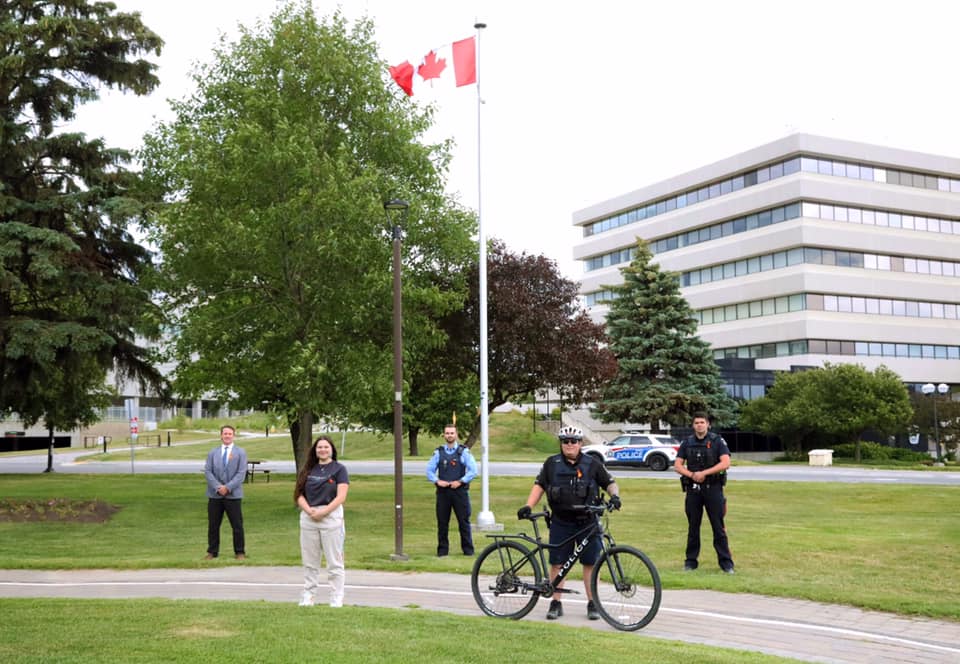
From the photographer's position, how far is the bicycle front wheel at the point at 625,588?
8.50 metres

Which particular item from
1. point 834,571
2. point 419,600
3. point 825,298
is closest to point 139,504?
point 419,600

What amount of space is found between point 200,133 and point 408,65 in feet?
19.1

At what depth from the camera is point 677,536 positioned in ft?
53.9

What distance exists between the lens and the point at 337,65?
21.8 metres

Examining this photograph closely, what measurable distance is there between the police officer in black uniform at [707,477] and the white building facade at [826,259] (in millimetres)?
51658

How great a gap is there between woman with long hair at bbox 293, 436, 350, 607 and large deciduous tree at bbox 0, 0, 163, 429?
44.1 ft

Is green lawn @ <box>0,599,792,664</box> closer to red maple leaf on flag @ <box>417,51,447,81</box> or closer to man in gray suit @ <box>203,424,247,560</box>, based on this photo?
man in gray suit @ <box>203,424,247,560</box>

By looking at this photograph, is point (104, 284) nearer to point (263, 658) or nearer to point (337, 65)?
point (337, 65)

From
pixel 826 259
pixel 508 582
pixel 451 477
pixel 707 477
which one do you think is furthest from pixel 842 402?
pixel 508 582

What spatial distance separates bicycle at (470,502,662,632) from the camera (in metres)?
8.60

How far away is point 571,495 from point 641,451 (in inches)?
1290

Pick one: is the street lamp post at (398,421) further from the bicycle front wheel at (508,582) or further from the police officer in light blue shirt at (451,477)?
the bicycle front wheel at (508,582)

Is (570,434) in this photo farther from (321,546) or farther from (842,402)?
(842,402)

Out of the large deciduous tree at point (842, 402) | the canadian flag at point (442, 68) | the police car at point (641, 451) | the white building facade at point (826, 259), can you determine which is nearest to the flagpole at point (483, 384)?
the canadian flag at point (442, 68)
